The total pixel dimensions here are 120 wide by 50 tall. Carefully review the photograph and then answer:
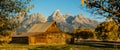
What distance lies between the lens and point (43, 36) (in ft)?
326

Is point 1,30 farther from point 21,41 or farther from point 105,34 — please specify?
point 105,34

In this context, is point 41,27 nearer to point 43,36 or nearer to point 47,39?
point 43,36

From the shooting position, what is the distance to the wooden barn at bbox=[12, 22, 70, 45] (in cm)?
9725

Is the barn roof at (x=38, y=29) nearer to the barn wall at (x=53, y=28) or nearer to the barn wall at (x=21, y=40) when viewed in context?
the barn wall at (x=53, y=28)

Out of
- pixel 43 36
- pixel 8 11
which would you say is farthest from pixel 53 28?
pixel 8 11

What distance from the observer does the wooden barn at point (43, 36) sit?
97.2 meters

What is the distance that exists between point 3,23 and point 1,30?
1130 mm

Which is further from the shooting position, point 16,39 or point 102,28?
point 102,28

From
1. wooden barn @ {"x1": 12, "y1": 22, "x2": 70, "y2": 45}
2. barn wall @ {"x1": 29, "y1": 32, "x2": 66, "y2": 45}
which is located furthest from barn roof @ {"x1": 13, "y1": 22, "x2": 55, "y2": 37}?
barn wall @ {"x1": 29, "y1": 32, "x2": 66, "y2": 45}

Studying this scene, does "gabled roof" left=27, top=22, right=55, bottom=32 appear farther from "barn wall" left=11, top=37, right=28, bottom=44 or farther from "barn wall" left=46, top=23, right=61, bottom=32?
"barn wall" left=11, top=37, right=28, bottom=44

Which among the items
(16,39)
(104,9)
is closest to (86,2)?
(104,9)

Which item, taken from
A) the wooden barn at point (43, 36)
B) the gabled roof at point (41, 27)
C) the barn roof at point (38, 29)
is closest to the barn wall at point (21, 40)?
the wooden barn at point (43, 36)

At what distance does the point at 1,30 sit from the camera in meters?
28.4

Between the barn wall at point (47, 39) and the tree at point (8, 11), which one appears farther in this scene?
the barn wall at point (47, 39)
